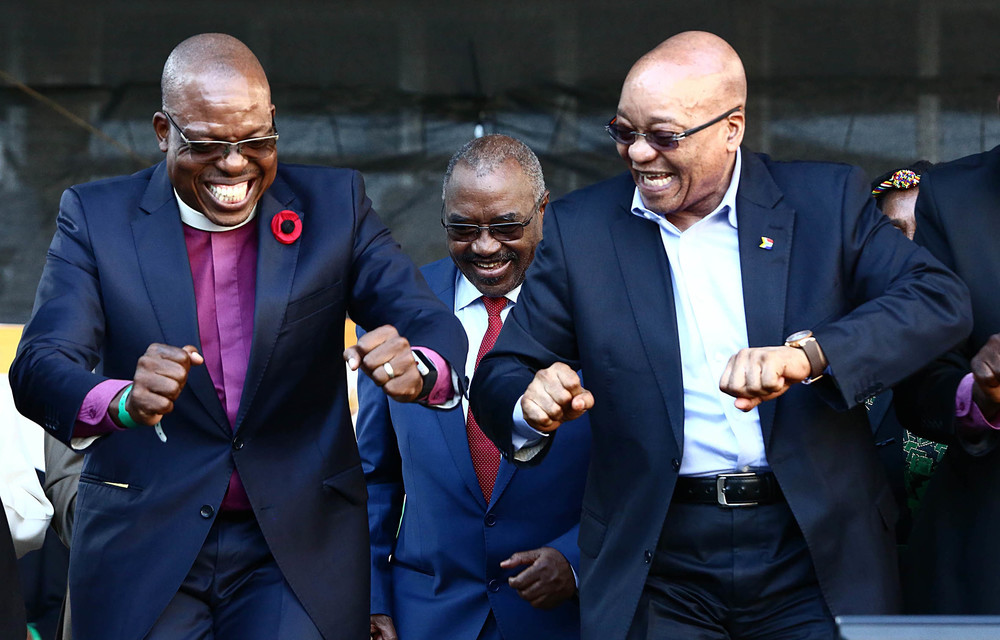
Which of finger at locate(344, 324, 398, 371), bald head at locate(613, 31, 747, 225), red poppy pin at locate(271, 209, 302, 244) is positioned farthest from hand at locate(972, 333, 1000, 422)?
red poppy pin at locate(271, 209, 302, 244)

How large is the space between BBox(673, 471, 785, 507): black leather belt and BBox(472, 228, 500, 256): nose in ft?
4.39

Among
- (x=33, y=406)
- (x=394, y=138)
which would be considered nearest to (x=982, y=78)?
(x=394, y=138)

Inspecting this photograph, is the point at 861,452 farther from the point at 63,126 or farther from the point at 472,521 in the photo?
the point at 63,126

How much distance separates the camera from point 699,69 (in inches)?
128

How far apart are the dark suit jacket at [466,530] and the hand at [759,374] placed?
1304mm

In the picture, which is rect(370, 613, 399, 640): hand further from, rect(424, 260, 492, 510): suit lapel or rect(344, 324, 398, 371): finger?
rect(344, 324, 398, 371): finger

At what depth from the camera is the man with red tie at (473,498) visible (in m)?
4.06

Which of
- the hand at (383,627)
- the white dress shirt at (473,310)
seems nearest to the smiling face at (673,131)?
the white dress shirt at (473,310)

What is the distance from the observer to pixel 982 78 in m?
5.80

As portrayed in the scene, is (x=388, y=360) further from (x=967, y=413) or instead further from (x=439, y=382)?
(x=967, y=413)

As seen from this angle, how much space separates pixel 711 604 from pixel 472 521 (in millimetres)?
1118

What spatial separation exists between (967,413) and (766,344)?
45 cm

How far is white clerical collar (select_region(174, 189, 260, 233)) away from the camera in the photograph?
132 inches

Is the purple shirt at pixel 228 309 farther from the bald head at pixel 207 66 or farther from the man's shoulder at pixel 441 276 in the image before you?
the man's shoulder at pixel 441 276
